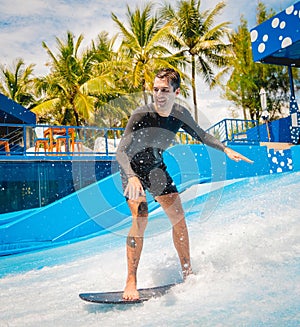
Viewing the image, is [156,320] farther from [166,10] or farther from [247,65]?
[247,65]

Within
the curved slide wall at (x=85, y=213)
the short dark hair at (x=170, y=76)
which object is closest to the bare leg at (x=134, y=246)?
the short dark hair at (x=170, y=76)

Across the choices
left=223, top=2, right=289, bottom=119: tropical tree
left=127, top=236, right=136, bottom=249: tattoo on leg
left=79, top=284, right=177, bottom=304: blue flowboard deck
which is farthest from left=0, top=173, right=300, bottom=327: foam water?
left=223, top=2, right=289, bottom=119: tropical tree

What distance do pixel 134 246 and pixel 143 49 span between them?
2132 cm

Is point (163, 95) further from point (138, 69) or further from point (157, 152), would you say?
point (138, 69)

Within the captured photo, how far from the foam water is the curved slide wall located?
701 mm

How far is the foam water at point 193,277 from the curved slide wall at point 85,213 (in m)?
0.70

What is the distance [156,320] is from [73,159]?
7.48m

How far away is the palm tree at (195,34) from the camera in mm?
25094

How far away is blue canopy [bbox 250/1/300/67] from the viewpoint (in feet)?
32.8

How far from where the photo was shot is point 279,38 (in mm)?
10523

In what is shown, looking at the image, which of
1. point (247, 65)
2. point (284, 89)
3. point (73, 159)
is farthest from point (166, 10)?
point (73, 159)

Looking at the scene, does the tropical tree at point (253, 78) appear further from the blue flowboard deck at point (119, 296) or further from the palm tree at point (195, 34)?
the blue flowboard deck at point (119, 296)

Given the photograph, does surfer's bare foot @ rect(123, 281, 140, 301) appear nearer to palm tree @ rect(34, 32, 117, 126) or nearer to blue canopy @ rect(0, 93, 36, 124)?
blue canopy @ rect(0, 93, 36, 124)

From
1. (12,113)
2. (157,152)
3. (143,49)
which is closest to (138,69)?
(143,49)
